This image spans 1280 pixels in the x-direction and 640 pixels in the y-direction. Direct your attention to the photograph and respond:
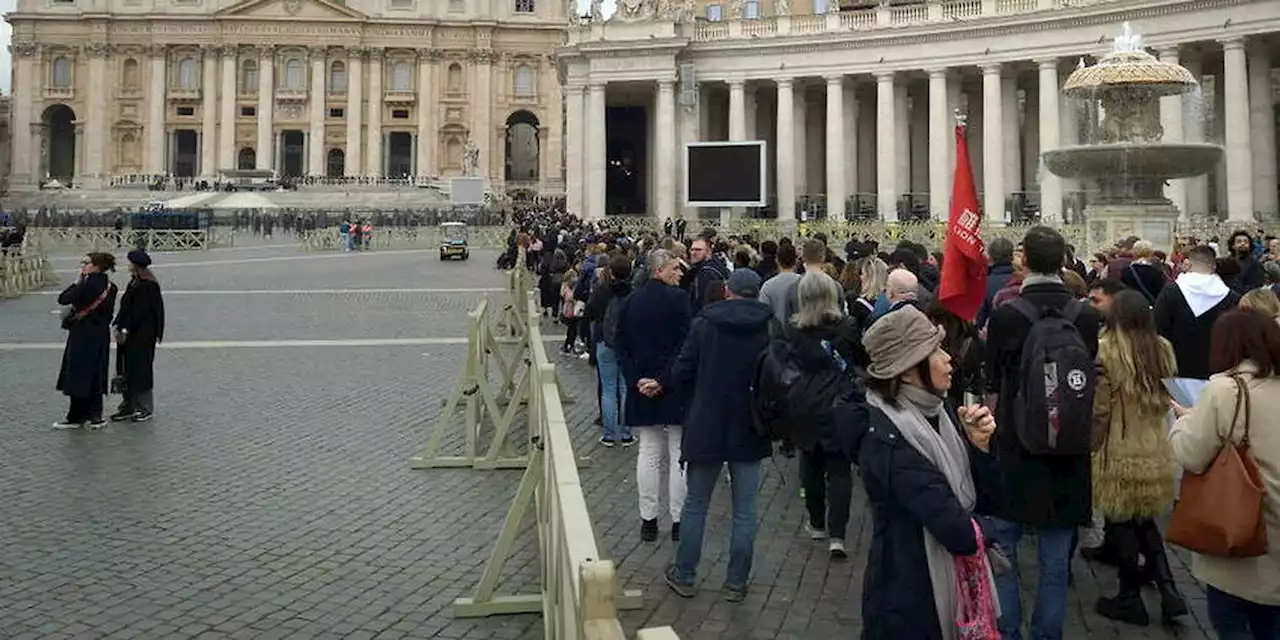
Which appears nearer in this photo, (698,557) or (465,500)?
(698,557)

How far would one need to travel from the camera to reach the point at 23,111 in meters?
86.0

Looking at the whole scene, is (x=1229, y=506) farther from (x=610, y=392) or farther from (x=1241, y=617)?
(x=610, y=392)

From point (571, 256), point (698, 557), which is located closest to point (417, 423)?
point (698, 557)

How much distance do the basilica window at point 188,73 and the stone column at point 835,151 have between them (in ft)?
219

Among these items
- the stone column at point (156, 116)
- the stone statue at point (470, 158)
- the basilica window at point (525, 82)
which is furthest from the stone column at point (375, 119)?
the stone column at point (156, 116)

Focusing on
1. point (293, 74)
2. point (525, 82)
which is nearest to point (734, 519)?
point (525, 82)

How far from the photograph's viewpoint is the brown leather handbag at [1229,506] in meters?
4.04

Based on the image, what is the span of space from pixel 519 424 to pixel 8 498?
189 inches

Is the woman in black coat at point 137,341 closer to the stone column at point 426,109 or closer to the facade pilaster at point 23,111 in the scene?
the stone column at point 426,109

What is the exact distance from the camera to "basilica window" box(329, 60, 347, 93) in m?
88.8

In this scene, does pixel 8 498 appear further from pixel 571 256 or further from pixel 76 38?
pixel 76 38

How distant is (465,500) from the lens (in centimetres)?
831

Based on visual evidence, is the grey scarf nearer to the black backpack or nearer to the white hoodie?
the black backpack

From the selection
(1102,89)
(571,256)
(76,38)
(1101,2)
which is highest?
(76,38)
